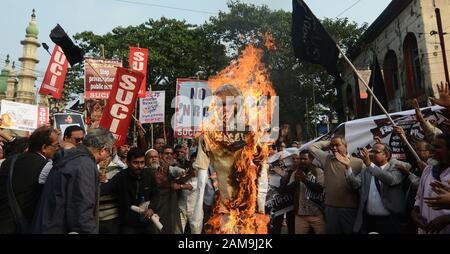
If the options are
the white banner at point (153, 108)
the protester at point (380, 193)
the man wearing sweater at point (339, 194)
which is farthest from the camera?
the white banner at point (153, 108)

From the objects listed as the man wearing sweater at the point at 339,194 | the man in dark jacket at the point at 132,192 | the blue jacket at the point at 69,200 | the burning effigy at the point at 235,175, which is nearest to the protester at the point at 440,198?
the man wearing sweater at the point at 339,194

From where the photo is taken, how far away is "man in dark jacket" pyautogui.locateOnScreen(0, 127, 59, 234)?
146 inches

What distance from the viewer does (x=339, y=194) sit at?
541 centimetres

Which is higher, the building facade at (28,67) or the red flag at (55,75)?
the building facade at (28,67)

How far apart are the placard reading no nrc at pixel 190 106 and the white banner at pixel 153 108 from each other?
1.54m

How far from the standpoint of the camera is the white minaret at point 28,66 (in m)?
52.5

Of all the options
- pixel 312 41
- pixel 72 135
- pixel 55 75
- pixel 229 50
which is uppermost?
pixel 229 50

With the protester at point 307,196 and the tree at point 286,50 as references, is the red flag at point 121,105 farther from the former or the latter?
the tree at point 286,50

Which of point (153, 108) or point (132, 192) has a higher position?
point (153, 108)

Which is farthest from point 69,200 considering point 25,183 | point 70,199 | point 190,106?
point 190,106

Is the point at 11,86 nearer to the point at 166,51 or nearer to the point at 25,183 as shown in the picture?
the point at 166,51

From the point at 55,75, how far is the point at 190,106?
5.50 meters

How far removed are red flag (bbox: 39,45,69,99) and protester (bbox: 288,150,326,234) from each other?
35.1 feet
